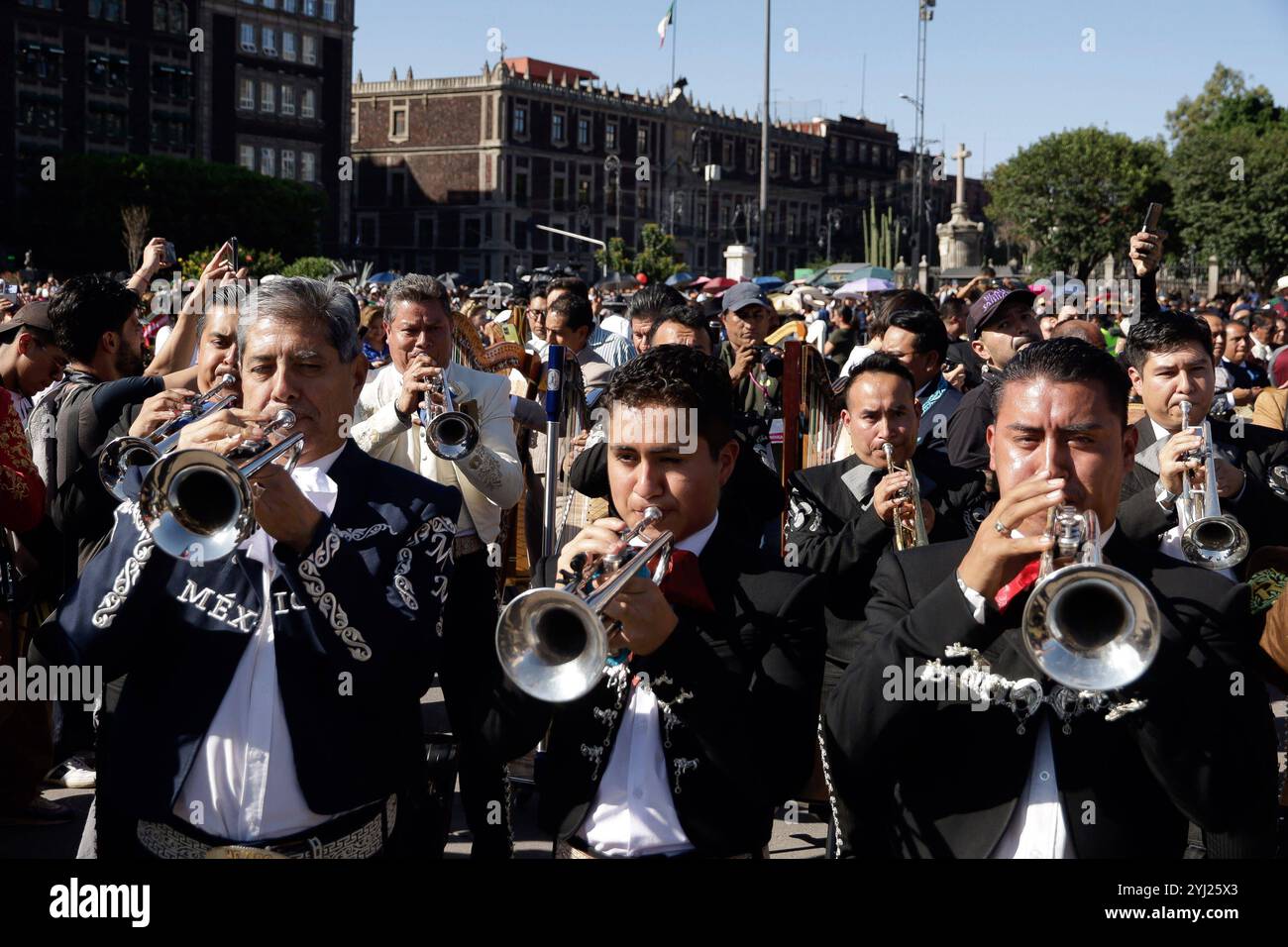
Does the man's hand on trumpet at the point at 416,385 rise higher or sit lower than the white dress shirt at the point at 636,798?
higher

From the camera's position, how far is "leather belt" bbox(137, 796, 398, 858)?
2.75 m

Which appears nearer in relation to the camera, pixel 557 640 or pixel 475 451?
pixel 557 640

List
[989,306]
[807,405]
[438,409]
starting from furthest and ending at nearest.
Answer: [989,306] < [807,405] < [438,409]

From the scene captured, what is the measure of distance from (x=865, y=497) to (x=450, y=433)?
5.27 ft

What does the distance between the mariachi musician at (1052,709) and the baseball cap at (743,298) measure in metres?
5.18

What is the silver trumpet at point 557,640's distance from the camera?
2.54 meters

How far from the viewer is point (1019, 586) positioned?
8.42ft

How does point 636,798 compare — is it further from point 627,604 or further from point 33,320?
point 33,320

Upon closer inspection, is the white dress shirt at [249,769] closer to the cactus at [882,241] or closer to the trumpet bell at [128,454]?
the trumpet bell at [128,454]

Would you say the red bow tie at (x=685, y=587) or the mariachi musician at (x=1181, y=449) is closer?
the red bow tie at (x=685, y=587)

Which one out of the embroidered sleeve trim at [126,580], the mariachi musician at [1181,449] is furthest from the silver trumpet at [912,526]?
the embroidered sleeve trim at [126,580]

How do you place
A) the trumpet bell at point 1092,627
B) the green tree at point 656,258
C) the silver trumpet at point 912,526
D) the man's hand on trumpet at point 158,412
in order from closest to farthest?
the trumpet bell at point 1092,627, the man's hand on trumpet at point 158,412, the silver trumpet at point 912,526, the green tree at point 656,258

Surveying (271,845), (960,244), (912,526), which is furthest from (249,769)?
(960,244)

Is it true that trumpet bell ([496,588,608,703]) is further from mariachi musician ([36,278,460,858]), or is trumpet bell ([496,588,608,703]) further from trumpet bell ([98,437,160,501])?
trumpet bell ([98,437,160,501])
